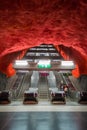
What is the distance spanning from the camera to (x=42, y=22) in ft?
26.2

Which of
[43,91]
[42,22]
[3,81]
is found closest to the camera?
[42,22]

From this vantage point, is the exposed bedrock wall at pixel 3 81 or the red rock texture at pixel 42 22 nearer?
the red rock texture at pixel 42 22

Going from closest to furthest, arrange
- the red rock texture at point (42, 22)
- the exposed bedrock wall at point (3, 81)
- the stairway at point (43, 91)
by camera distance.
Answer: the red rock texture at point (42, 22)
the stairway at point (43, 91)
the exposed bedrock wall at point (3, 81)

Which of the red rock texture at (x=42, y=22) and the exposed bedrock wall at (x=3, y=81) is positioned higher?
the red rock texture at (x=42, y=22)

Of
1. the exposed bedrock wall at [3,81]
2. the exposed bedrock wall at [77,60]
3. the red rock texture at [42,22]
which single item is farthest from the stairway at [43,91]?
the red rock texture at [42,22]

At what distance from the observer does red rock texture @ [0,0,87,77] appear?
6.57 metres

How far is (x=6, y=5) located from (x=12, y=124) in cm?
663

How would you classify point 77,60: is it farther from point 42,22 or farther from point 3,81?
point 42,22

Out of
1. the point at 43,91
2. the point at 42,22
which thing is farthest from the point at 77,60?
the point at 42,22

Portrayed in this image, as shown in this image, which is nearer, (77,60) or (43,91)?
(77,60)

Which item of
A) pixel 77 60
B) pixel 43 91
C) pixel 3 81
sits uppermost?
pixel 77 60

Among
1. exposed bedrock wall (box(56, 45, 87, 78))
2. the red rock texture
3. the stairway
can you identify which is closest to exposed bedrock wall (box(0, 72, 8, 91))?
the stairway

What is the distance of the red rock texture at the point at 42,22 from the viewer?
21.5ft

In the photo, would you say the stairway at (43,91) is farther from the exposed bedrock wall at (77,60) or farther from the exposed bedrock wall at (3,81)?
the exposed bedrock wall at (77,60)
